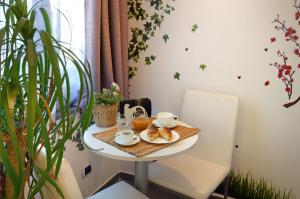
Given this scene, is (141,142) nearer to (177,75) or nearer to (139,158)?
(139,158)

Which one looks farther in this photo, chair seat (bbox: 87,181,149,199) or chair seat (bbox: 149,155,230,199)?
chair seat (bbox: 149,155,230,199)

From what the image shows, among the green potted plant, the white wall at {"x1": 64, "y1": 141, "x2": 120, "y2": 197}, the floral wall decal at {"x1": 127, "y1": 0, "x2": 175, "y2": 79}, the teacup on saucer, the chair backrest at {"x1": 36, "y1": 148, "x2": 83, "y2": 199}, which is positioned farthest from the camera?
the floral wall decal at {"x1": 127, "y1": 0, "x2": 175, "y2": 79}

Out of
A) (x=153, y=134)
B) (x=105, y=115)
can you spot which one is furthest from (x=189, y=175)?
(x=105, y=115)

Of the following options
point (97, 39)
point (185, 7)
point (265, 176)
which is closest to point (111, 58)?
point (97, 39)

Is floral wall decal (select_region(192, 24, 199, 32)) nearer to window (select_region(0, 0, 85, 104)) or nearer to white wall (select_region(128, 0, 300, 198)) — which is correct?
white wall (select_region(128, 0, 300, 198))

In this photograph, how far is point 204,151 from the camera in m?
2.07

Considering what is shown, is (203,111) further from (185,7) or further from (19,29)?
(19,29)

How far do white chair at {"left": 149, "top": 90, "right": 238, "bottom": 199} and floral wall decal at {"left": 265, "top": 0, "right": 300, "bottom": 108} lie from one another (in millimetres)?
352

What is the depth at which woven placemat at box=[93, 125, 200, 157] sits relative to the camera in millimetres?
1472

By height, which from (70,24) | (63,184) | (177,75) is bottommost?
(63,184)

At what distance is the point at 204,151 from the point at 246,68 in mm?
690

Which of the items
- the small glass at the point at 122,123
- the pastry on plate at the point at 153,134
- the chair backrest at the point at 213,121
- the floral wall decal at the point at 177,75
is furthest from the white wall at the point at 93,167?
the floral wall decal at the point at 177,75

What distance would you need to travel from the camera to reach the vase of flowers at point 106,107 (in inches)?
70.6

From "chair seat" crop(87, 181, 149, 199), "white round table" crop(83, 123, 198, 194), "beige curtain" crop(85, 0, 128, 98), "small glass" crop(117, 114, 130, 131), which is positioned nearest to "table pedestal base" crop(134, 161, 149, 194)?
"white round table" crop(83, 123, 198, 194)
